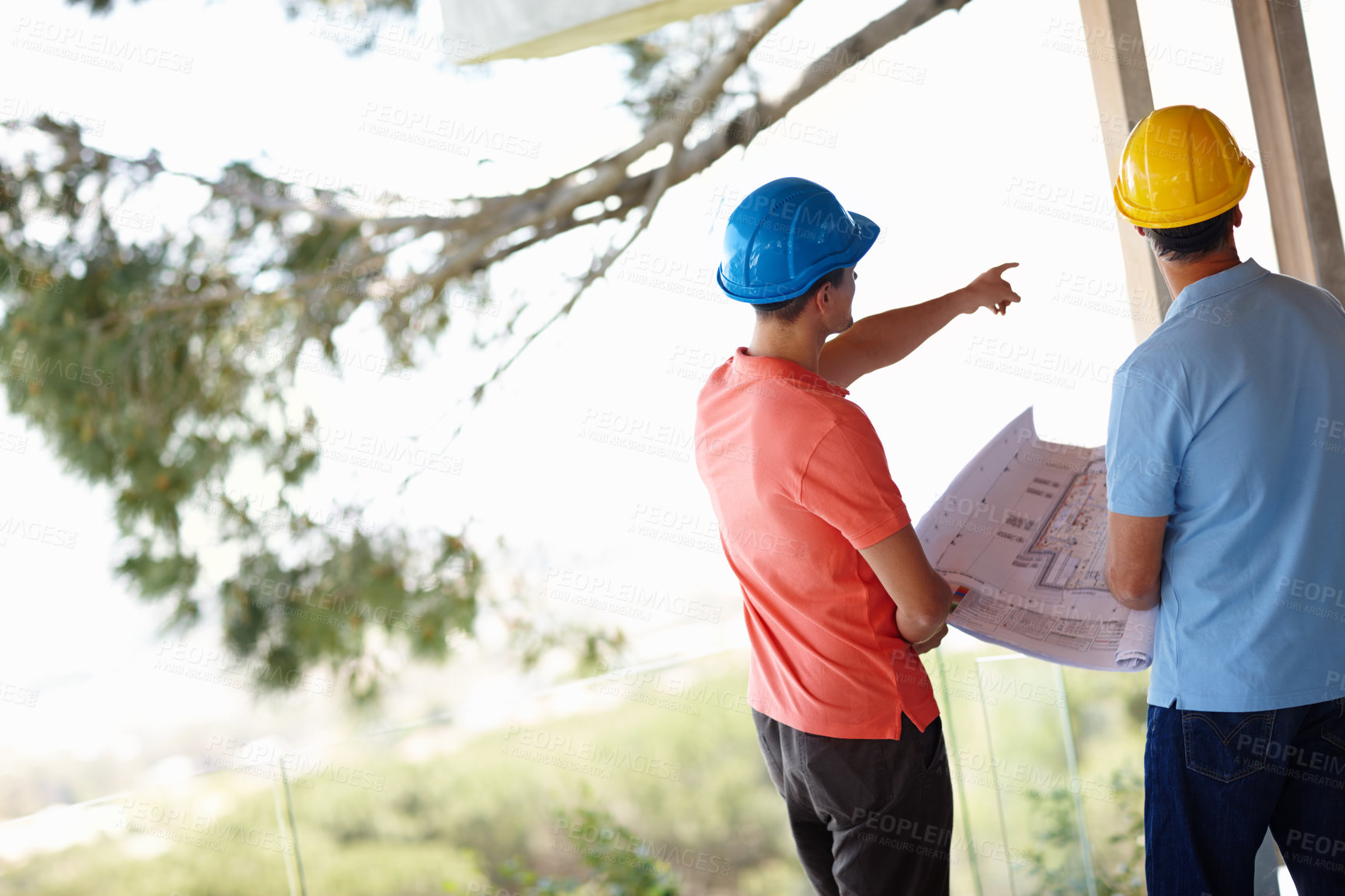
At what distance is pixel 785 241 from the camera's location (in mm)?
1339

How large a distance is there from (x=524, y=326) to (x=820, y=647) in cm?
219

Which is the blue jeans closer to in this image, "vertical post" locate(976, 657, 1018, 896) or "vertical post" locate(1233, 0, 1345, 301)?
"vertical post" locate(1233, 0, 1345, 301)

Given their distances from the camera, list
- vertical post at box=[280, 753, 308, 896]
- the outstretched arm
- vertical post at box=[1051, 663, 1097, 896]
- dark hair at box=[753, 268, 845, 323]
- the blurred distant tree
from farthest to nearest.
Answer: the blurred distant tree
vertical post at box=[280, 753, 308, 896]
vertical post at box=[1051, 663, 1097, 896]
the outstretched arm
dark hair at box=[753, 268, 845, 323]

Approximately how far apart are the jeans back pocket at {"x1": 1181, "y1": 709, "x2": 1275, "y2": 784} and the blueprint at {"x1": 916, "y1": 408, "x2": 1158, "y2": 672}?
0.49 ft

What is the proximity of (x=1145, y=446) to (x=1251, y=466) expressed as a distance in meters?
0.13

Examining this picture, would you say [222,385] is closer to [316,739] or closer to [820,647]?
[316,739]

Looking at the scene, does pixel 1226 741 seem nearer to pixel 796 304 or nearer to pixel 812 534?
pixel 812 534

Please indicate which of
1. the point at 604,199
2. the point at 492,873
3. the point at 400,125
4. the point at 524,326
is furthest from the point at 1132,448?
the point at 400,125

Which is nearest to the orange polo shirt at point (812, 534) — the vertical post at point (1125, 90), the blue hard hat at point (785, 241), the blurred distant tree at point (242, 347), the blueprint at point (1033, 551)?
the blue hard hat at point (785, 241)

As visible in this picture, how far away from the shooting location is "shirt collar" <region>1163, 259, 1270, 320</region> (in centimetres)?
129

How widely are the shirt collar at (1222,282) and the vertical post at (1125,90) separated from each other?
2.92 ft

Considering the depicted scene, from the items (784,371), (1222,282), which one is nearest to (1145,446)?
(1222,282)

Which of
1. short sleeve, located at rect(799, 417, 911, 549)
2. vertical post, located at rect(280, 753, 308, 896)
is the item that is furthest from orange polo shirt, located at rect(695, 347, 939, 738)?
vertical post, located at rect(280, 753, 308, 896)

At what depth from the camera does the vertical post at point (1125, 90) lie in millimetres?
2146
